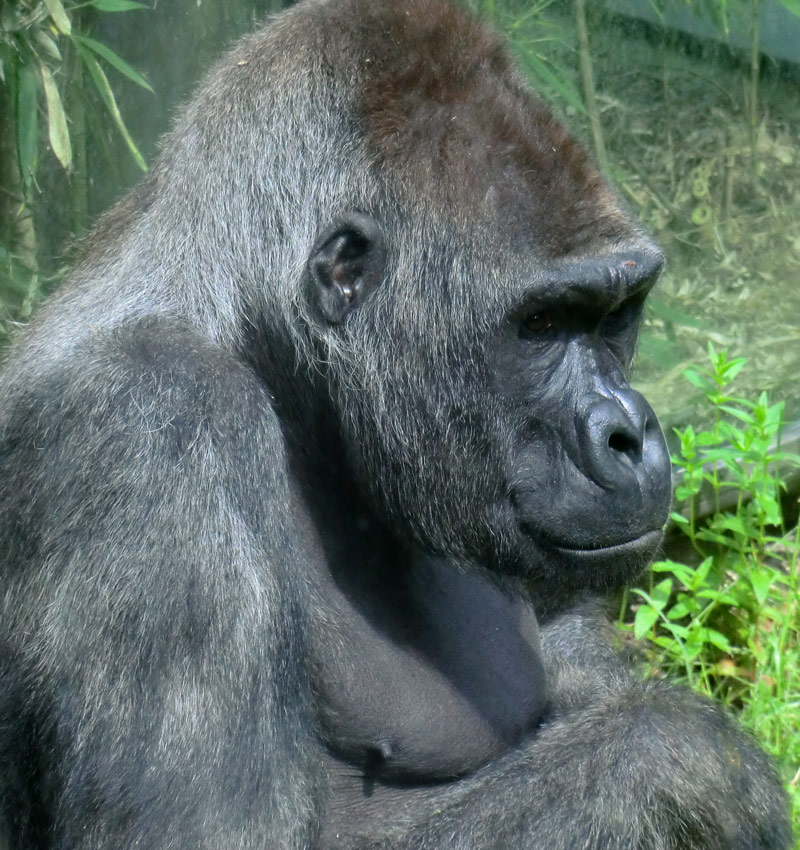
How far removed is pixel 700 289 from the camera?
6.90m

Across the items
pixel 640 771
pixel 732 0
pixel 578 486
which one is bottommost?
pixel 732 0

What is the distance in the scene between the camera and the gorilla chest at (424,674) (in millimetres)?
3725

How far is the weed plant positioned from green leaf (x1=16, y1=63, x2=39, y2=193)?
9.64ft

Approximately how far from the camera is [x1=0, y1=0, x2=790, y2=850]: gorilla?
314 cm

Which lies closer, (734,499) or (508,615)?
(508,615)

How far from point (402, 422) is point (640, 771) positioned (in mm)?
1164

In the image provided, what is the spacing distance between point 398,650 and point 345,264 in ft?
3.83

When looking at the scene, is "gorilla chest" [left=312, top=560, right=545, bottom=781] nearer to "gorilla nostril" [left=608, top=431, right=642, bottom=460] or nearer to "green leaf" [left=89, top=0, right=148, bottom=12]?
"gorilla nostril" [left=608, top=431, right=642, bottom=460]

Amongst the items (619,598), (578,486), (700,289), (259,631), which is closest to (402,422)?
(578,486)

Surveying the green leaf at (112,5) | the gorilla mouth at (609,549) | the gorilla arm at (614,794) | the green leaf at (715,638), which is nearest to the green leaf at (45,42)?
the green leaf at (112,5)

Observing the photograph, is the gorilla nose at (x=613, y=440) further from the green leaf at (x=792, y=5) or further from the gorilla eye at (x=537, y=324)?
the green leaf at (x=792, y=5)

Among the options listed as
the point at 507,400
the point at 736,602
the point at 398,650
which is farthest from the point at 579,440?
the point at 736,602

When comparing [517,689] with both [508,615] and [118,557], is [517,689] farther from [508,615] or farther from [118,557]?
[118,557]

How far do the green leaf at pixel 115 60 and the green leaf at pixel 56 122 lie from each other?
21 centimetres
